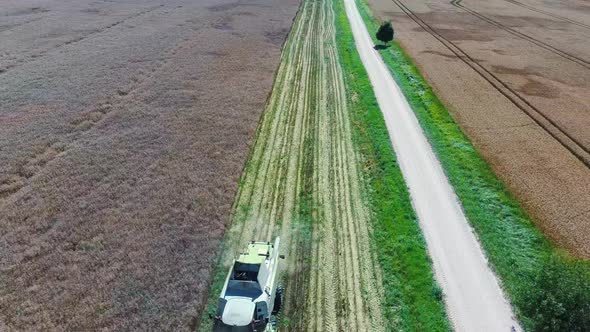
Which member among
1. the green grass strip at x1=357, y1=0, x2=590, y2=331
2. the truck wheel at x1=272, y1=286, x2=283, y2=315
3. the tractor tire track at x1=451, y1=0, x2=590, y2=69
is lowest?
the truck wheel at x1=272, y1=286, x2=283, y2=315

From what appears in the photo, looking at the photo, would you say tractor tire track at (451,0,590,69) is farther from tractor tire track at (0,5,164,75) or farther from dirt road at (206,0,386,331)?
tractor tire track at (0,5,164,75)

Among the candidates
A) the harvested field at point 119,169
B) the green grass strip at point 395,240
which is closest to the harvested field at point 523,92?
the green grass strip at point 395,240

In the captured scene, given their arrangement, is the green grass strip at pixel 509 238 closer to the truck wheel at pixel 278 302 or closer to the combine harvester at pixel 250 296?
the truck wheel at pixel 278 302

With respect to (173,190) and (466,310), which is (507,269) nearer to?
(466,310)

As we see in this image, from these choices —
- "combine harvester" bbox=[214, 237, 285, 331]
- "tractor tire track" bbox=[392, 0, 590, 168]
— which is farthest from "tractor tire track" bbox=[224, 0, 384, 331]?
"tractor tire track" bbox=[392, 0, 590, 168]

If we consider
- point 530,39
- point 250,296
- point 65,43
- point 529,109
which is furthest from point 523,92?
point 65,43

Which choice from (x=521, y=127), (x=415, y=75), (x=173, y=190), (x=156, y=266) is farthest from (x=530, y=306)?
(x=415, y=75)

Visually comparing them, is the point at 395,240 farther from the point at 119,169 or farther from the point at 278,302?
the point at 119,169

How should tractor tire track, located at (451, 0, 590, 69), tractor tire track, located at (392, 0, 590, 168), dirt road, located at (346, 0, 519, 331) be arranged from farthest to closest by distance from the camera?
tractor tire track, located at (451, 0, 590, 69), tractor tire track, located at (392, 0, 590, 168), dirt road, located at (346, 0, 519, 331)
